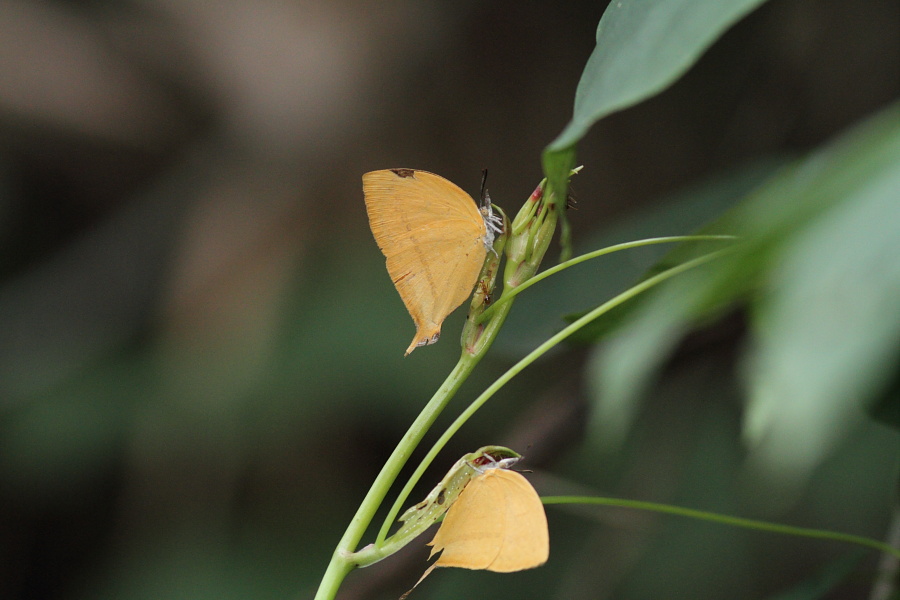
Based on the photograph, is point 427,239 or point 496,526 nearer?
point 496,526

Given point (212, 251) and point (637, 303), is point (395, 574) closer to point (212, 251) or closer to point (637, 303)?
point (637, 303)

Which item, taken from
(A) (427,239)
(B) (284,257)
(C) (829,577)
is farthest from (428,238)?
(B) (284,257)

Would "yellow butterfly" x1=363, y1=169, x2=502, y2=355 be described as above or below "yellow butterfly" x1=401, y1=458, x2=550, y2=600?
above

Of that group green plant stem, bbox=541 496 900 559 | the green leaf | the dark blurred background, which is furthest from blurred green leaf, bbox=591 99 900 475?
the dark blurred background

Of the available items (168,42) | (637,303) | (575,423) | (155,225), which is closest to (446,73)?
(168,42)

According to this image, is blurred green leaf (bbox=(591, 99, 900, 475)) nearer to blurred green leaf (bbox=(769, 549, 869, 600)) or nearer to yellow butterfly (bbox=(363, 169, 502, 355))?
yellow butterfly (bbox=(363, 169, 502, 355))

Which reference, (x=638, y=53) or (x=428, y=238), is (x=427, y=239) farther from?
(x=638, y=53)

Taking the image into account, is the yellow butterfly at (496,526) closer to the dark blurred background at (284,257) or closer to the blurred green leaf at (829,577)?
the blurred green leaf at (829,577)
